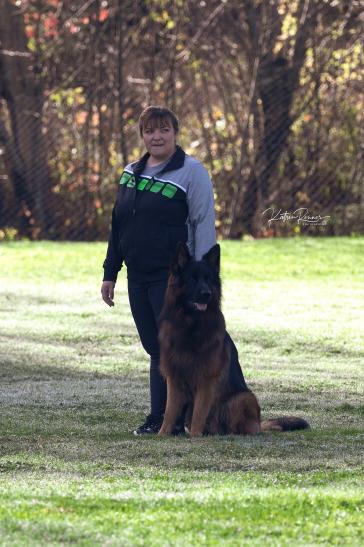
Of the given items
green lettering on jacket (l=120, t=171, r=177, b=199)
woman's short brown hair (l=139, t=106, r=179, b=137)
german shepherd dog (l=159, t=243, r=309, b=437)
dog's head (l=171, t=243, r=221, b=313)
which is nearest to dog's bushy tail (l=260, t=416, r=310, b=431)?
german shepherd dog (l=159, t=243, r=309, b=437)

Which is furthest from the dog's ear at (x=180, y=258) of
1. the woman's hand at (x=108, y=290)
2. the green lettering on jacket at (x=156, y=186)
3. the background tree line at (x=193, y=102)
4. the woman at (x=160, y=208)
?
the background tree line at (x=193, y=102)

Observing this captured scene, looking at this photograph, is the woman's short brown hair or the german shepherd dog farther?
the woman's short brown hair

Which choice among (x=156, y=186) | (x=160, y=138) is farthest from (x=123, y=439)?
(x=160, y=138)

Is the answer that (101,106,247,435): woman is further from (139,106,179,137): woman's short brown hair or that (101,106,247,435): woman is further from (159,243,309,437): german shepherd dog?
(159,243,309,437): german shepherd dog

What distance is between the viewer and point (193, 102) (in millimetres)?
20625

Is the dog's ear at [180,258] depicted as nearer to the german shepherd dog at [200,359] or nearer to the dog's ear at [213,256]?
the german shepherd dog at [200,359]

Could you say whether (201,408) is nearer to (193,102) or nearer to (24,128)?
(193,102)

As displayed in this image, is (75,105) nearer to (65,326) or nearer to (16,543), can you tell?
(65,326)

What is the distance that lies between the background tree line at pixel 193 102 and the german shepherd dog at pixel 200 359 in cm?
1276

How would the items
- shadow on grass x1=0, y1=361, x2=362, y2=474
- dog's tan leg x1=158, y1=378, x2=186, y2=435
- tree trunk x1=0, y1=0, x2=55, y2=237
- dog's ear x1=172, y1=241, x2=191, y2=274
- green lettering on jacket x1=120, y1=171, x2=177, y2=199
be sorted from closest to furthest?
1. shadow on grass x1=0, y1=361, x2=362, y2=474
2. dog's ear x1=172, y1=241, x2=191, y2=274
3. green lettering on jacket x1=120, y1=171, x2=177, y2=199
4. dog's tan leg x1=158, y1=378, x2=186, y2=435
5. tree trunk x1=0, y1=0, x2=55, y2=237

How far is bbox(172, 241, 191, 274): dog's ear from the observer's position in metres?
7.09

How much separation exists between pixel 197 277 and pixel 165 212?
19.0 inches

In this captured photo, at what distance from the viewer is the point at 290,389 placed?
32.2 ft

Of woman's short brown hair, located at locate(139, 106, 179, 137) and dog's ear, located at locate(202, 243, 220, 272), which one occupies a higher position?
woman's short brown hair, located at locate(139, 106, 179, 137)
